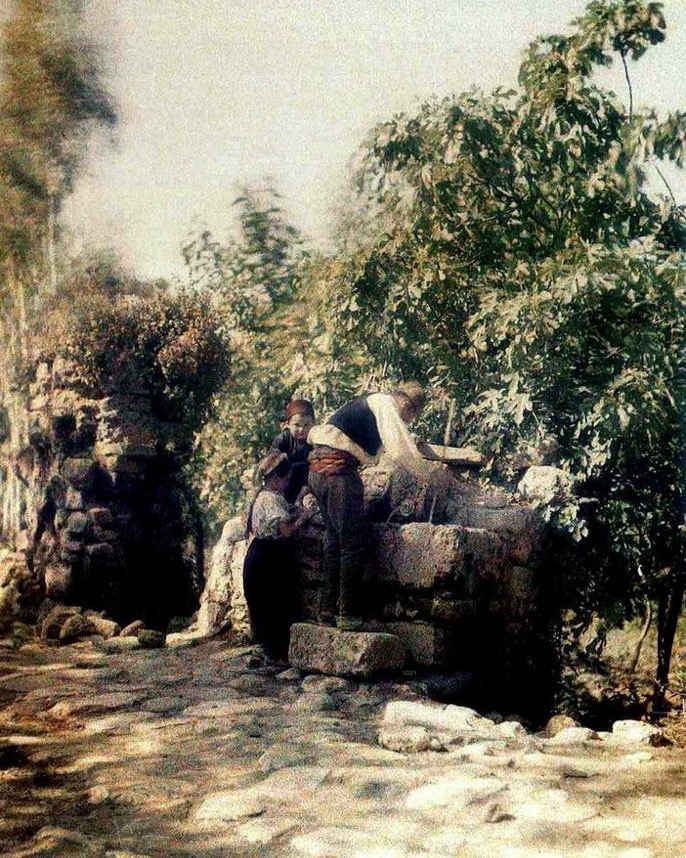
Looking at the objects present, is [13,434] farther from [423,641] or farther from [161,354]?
[423,641]

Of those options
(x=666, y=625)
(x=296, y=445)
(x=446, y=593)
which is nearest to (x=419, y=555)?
(x=446, y=593)

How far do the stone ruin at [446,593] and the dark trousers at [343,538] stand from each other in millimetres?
82

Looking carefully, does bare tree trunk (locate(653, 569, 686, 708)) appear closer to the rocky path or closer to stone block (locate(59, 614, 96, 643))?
the rocky path

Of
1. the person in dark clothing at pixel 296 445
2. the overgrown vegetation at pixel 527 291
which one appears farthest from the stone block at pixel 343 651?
the overgrown vegetation at pixel 527 291

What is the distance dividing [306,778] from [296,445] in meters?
2.19

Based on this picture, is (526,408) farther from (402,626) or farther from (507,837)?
(507,837)

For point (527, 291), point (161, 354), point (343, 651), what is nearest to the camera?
point (343, 651)

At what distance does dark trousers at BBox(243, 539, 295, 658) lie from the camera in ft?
13.8

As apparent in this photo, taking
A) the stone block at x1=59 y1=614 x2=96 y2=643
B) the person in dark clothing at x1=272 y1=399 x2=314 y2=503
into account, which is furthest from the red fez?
the stone block at x1=59 y1=614 x2=96 y2=643

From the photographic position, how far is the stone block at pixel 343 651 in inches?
145

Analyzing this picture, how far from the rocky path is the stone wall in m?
1.68

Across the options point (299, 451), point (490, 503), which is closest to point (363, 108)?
point (299, 451)

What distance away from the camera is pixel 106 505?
5758mm

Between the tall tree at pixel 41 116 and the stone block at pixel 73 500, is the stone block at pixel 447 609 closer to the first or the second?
the tall tree at pixel 41 116
